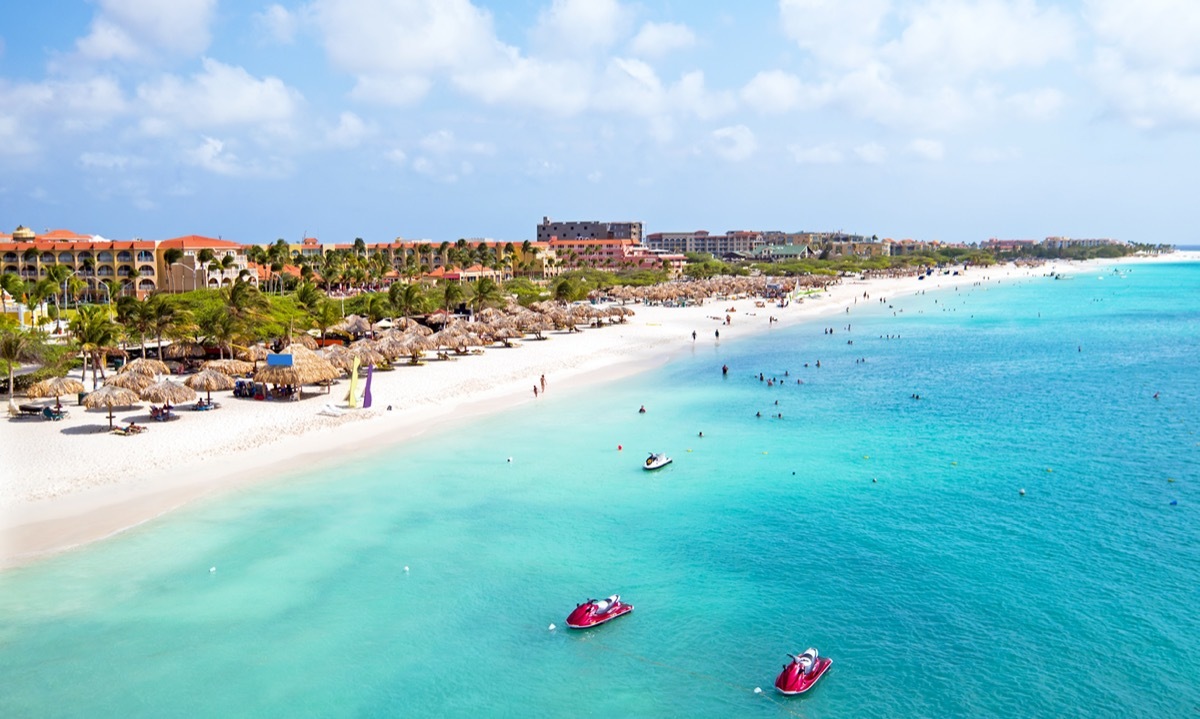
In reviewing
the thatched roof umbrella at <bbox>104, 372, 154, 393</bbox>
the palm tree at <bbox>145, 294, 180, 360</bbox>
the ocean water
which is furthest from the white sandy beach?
the palm tree at <bbox>145, 294, 180, 360</bbox>

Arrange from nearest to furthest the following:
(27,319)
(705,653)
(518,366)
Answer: (705,653), (518,366), (27,319)

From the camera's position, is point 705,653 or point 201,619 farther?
point 201,619

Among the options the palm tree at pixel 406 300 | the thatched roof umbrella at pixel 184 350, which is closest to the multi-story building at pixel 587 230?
the palm tree at pixel 406 300

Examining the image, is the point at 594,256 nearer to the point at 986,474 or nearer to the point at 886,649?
the point at 986,474

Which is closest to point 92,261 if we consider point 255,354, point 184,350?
point 184,350

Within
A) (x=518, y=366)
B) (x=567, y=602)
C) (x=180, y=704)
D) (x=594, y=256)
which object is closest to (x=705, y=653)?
(x=567, y=602)

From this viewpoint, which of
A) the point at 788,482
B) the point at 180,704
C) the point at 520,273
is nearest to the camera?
the point at 180,704

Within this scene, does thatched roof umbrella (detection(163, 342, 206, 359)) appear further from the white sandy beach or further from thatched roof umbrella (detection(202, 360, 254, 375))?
the white sandy beach
